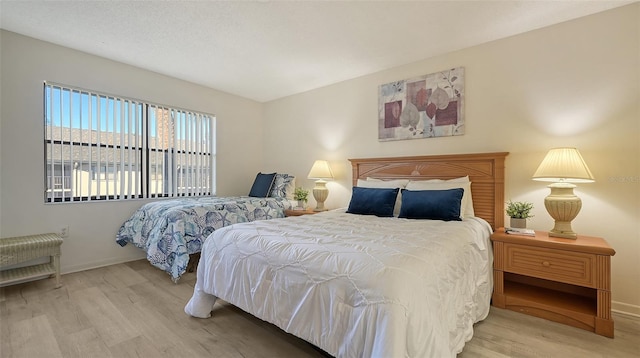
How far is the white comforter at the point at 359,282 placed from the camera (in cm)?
118

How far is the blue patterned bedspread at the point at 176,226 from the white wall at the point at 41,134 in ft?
0.82

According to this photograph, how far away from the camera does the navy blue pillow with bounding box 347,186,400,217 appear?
2852mm

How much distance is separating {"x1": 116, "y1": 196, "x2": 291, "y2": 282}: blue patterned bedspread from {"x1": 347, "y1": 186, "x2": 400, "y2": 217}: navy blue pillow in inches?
54.9

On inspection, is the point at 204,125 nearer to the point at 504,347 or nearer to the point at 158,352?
the point at 158,352

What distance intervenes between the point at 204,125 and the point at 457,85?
12.0 ft

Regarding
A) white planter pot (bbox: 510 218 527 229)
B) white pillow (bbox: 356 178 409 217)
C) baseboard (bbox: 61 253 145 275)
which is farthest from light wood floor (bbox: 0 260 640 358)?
white pillow (bbox: 356 178 409 217)

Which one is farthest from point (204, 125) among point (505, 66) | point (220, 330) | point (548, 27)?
point (548, 27)

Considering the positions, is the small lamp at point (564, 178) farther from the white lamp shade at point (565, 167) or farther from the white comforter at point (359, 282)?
the white comforter at point (359, 282)

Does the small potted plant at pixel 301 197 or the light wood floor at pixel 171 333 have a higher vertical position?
the small potted plant at pixel 301 197

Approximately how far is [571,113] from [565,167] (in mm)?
651

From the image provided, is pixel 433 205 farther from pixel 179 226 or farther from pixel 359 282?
pixel 179 226

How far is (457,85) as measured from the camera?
299cm

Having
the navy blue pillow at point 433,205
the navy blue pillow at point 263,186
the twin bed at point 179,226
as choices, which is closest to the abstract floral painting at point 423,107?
the navy blue pillow at point 433,205

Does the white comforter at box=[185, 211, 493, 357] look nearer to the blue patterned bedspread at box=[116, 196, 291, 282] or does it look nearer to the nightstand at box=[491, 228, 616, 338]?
the nightstand at box=[491, 228, 616, 338]
